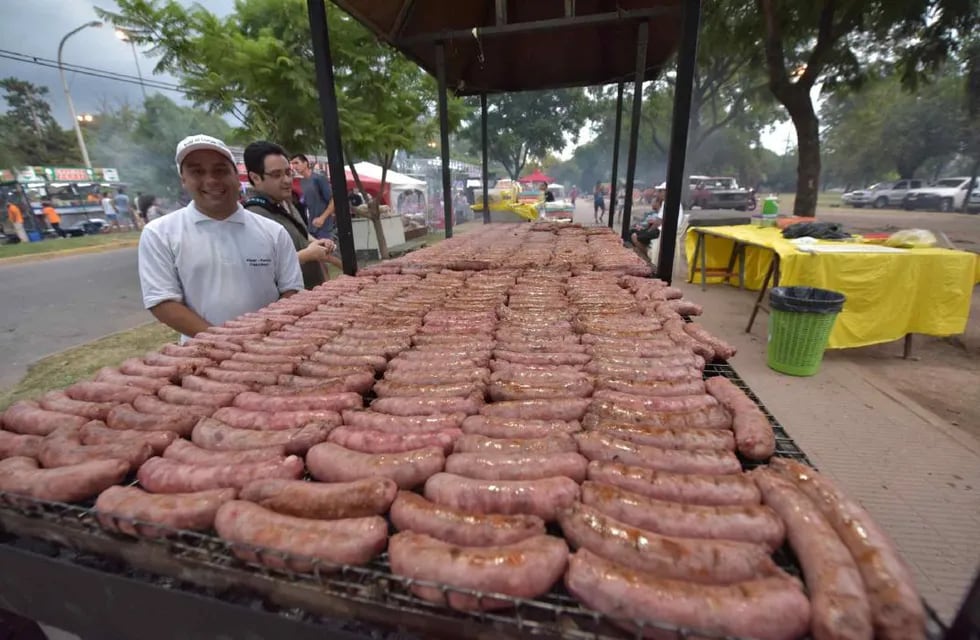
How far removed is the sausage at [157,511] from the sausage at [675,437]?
1.40 metres

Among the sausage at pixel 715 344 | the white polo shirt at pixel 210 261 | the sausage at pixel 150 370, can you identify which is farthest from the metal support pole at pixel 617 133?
the sausage at pixel 150 370

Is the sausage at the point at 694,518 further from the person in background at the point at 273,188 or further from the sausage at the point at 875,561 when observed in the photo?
the person in background at the point at 273,188

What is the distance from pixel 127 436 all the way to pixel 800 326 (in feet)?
22.2

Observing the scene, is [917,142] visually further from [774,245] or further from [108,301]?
[108,301]

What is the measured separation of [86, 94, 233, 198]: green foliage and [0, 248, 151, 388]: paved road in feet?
104

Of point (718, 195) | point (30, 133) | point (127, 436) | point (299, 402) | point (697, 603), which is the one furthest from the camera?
point (30, 133)

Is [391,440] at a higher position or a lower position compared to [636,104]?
lower

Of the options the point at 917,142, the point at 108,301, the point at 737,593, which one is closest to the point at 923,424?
the point at 737,593

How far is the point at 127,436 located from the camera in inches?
69.1

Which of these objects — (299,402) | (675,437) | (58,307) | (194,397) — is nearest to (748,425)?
(675,437)

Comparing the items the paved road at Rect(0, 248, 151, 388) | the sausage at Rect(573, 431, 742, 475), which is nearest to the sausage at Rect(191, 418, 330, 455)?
the sausage at Rect(573, 431, 742, 475)

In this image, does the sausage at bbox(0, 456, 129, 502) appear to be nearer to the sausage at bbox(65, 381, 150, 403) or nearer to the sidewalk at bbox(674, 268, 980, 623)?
the sausage at bbox(65, 381, 150, 403)

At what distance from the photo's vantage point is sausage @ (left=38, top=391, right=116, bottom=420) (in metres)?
1.93

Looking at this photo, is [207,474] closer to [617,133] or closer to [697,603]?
[697,603]
